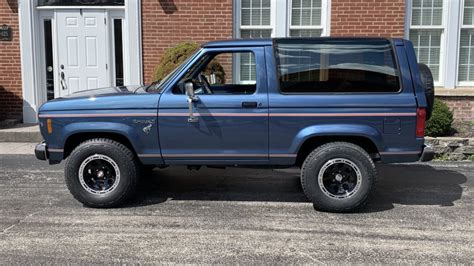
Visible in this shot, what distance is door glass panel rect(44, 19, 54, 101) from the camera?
1091 centimetres

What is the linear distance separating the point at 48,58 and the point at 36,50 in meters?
0.30

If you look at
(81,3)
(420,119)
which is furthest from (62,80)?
(420,119)

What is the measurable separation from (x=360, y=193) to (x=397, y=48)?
62.2 inches

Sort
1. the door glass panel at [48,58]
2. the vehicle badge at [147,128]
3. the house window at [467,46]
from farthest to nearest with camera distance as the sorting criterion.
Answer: the door glass panel at [48,58] → the house window at [467,46] → the vehicle badge at [147,128]

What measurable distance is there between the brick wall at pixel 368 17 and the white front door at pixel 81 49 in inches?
187

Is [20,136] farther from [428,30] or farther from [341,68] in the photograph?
[428,30]

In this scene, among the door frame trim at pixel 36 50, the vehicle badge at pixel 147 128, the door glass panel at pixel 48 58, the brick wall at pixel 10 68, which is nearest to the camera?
the vehicle badge at pixel 147 128

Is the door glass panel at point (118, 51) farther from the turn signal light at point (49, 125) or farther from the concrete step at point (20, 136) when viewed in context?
the turn signal light at point (49, 125)

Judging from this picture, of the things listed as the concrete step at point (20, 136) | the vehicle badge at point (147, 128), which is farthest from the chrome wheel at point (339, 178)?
the concrete step at point (20, 136)

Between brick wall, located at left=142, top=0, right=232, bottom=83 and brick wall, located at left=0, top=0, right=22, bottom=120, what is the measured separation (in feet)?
8.83

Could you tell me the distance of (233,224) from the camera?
5156 mm

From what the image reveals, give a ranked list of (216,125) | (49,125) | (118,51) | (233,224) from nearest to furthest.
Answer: (233,224) → (216,125) → (49,125) → (118,51)

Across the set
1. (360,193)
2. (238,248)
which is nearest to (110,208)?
(238,248)

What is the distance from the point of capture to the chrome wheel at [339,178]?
543 centimetres
